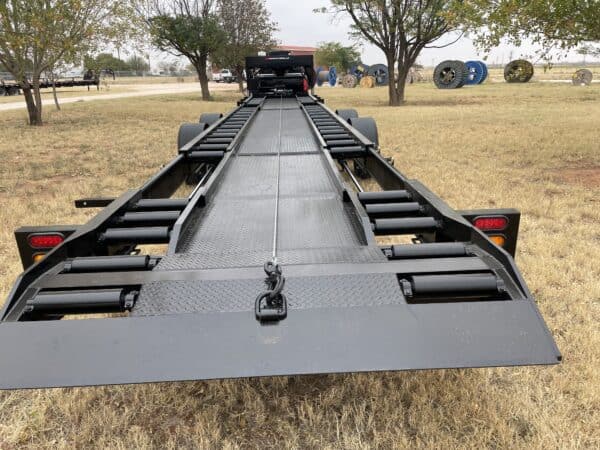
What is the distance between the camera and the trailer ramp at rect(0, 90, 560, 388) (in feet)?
5.79

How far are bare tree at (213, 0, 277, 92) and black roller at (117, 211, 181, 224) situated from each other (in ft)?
91.8

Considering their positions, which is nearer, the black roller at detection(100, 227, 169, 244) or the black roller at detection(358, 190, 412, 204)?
the black roller at detection(100, 227, 169, 244)

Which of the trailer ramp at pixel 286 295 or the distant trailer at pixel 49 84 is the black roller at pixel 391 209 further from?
the distant trailer at pixel 49 84

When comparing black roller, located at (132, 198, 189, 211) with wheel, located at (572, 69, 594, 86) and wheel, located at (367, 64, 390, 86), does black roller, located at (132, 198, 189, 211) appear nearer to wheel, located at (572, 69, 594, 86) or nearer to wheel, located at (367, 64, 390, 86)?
wheel, located at (572, 69, 594, 86)

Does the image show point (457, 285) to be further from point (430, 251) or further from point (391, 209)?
point (391, 209)

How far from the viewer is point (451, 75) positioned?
35062mm

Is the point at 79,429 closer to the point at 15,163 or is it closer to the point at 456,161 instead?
the point at 456,161

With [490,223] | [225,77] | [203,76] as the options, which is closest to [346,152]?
[490,223]

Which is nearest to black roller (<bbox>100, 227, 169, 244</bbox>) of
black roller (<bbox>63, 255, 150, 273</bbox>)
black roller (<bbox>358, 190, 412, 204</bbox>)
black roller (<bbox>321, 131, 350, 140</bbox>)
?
black roller (<bbox>63, 255, 150, 273</bbox>)

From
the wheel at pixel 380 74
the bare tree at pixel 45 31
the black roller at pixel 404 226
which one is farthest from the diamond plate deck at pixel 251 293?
the wheel at pixel 380 74

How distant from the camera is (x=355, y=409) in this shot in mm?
2426

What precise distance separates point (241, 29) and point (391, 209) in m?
30.9

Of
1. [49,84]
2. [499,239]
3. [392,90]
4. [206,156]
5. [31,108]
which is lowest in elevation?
[499,239]

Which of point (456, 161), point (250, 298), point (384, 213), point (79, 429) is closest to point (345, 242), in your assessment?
point (384, 213)
